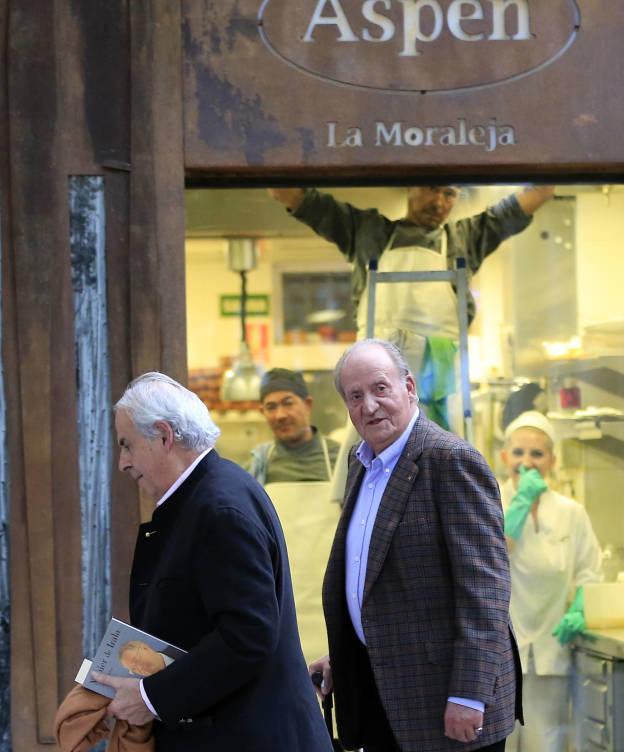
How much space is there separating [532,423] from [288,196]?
54.8 inches

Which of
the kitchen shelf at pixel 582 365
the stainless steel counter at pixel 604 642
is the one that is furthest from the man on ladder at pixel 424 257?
the stainless steel counter at pixel 604 642

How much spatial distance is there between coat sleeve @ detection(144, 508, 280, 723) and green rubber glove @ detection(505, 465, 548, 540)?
99.6 inches

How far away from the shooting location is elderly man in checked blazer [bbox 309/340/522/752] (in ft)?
10.6

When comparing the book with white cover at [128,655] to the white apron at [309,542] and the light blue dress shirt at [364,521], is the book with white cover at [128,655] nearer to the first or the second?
the light blue dress shirt at [364,521]

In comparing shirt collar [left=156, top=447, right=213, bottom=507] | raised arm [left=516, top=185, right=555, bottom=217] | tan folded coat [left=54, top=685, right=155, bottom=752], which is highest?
raised arm [left=516, top=185, right=555, bottom=217]


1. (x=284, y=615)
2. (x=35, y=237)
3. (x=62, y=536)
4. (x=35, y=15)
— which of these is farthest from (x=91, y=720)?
(x=35, y=15)

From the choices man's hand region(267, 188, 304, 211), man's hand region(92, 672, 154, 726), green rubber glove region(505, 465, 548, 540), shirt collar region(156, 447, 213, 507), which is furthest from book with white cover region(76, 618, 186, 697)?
green rubber glove region(505, 465, 548, 540)

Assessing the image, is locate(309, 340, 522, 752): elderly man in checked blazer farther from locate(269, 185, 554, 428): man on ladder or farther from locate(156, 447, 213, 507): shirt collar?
locate(269, 185, 554, 428): man on ladder

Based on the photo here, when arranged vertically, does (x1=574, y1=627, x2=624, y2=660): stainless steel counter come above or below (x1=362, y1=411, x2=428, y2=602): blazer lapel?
below

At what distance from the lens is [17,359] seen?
14.9ft

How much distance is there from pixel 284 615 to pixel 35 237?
2.17 m

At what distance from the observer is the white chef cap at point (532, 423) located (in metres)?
5.21

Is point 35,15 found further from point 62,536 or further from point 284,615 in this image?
point 284,615

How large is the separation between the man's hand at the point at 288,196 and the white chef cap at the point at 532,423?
4.20 feet
